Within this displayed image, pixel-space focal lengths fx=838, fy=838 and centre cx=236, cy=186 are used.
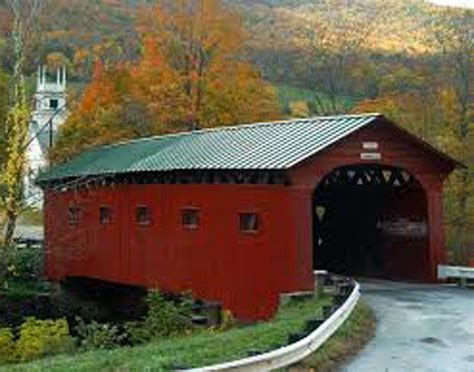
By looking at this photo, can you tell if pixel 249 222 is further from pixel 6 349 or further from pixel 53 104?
pixel 53 104

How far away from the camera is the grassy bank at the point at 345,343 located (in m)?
9.66

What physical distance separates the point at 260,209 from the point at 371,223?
5.45 metres

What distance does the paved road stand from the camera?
398 inches

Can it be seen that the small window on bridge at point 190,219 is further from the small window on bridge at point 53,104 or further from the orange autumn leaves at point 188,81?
the small window on bridge at point 53,104

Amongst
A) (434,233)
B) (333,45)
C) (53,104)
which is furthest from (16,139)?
(53,104)

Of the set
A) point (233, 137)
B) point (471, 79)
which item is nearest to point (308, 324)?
point (233, 137)

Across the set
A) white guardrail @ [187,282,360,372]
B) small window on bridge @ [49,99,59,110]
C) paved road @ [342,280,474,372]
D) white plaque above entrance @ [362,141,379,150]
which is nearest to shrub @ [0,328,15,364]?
paved road @ [342,280,474,372]

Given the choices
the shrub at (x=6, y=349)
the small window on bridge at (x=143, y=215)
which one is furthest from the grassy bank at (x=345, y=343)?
the small window on bridge at (x=143, y=215)

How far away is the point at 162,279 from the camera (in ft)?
70.0

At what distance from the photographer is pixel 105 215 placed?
24.5 metres

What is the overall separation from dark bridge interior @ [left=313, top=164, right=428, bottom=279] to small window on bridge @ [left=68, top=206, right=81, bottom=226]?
763cm

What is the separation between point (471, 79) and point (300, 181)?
54.0ft

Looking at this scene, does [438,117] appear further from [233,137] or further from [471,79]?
[233,137]

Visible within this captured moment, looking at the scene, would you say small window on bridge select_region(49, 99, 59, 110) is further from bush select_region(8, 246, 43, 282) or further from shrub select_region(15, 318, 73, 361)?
shrub select_region(15, 318, 73, 361)
